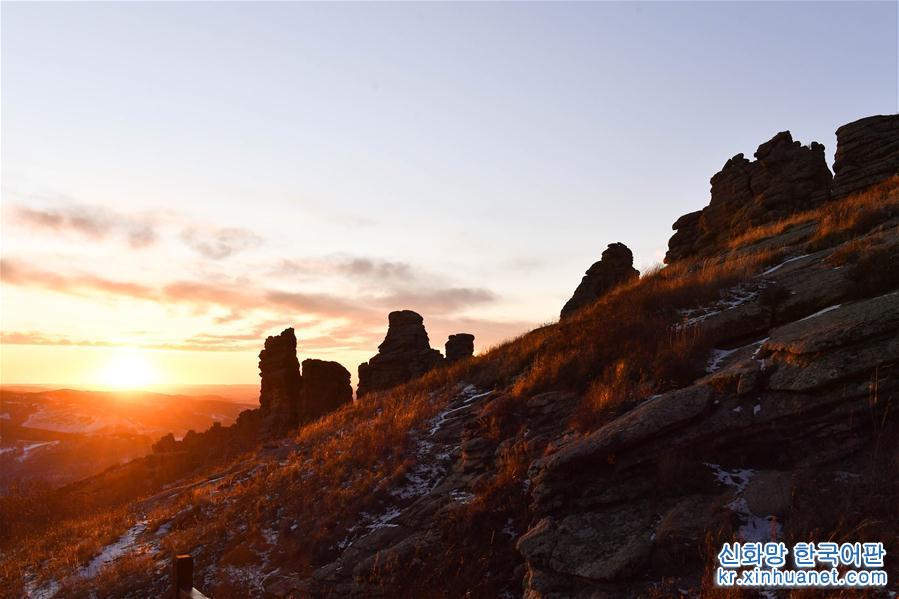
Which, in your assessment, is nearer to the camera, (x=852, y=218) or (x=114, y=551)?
(x=852, y=218)

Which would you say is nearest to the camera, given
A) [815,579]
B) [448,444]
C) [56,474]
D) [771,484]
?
[815,579]

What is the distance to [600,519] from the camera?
7.80m

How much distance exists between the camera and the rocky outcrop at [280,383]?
5000cm

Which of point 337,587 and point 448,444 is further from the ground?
point 448,444

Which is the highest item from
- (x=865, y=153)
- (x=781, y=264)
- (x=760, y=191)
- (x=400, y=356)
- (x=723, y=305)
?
(x=865, y=153)

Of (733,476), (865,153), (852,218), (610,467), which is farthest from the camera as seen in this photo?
(865,153)

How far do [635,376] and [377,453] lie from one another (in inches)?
307

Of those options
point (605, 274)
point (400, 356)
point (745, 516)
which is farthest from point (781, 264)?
point (400, 356)

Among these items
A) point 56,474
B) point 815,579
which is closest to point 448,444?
point 815,579

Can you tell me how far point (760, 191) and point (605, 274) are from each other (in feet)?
37.6

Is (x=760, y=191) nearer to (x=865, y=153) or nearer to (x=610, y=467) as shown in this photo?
(x=865, y=153)

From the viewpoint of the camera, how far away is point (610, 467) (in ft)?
27.6

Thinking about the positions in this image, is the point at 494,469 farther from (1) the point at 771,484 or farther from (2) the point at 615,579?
(1) the point at 771,484

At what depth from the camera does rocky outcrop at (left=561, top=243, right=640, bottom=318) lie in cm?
3619
